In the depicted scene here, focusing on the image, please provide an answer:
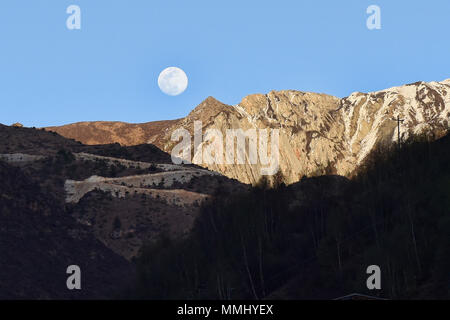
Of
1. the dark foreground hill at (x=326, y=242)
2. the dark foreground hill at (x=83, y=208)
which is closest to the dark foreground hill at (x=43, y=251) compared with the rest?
the dark foreground hill at (x=83, y=208)

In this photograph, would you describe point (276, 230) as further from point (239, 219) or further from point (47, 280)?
point (47, 280)

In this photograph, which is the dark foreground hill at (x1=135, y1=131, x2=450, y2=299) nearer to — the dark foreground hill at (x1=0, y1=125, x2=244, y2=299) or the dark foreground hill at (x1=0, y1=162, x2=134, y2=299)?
the dark foreground hill at (x1=0, y1=162, x2=134, y2=299)

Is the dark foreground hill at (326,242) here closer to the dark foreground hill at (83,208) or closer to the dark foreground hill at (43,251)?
the dark foreground hill at (43,251)

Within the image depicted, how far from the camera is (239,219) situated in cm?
10775

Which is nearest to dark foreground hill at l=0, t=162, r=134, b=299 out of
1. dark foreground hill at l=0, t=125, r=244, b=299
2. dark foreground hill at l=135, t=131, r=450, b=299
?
dark foreground hill at l=0, t=125, r=244, b=299

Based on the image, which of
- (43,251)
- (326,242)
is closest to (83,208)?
(43,251)

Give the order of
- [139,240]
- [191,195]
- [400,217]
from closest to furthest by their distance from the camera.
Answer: [400,217], [139,240], [191,195]

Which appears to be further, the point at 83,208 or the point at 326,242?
A: the point at 83,208

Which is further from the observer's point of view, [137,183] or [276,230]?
[137,183]

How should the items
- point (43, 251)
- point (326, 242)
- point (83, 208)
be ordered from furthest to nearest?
point (83, 208) < point (43, 251) < point (326, 242)

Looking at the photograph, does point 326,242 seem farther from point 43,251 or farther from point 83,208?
point 83,208
